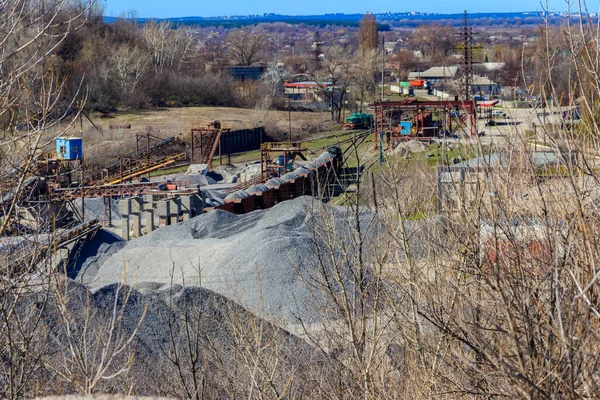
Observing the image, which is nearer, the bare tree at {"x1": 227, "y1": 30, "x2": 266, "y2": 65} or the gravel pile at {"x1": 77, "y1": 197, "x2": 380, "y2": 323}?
the gravel pile at {"x1": 77, "y1": 197, "x2": 380, "y2": 323}

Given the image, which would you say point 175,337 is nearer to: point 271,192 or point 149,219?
point 149,219

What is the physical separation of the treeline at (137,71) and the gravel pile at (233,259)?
38.6 m

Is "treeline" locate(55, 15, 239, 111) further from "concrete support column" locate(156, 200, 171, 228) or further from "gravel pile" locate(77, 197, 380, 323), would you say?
"gravel pile" locate(77, 197, 380, 323)

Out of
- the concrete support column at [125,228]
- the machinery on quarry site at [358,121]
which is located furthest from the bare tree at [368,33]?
the concrete support column at [125,228]

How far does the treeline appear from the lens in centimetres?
6475

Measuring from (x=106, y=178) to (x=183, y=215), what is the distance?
32.6ft

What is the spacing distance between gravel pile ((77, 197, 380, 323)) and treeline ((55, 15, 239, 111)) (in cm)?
3856

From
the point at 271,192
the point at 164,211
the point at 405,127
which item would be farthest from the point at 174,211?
the point at 405,127

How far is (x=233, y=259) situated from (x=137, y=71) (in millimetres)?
53220

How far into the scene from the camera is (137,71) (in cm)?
6800

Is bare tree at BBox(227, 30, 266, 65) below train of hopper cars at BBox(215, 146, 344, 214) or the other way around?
the other way around

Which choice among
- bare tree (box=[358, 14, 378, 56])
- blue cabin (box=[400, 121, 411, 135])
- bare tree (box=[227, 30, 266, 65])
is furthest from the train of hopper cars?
bare tree (box=[358, 14, 378, 56])

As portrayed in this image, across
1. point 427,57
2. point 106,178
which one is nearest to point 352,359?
point 106,178

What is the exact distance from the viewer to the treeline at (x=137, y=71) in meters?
64.8
